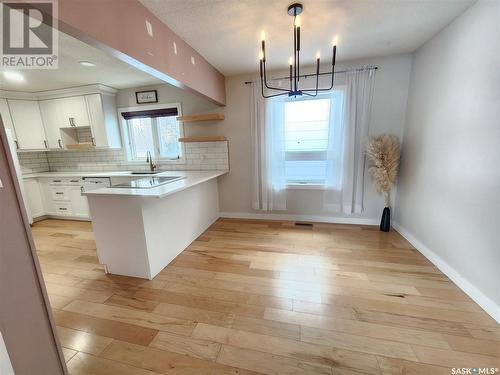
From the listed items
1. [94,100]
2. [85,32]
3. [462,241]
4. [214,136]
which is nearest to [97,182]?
[94,100]

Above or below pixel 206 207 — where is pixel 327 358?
below

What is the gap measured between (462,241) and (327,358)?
64.2 inches

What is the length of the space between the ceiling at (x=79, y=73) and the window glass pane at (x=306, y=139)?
222 centimetres

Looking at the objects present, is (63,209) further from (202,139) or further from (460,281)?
(460,281)

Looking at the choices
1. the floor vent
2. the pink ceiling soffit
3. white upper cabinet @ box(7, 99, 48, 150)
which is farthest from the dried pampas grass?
white upper cabinet @ box(7, 99, 48, 150)

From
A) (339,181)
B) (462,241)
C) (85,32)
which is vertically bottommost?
(462,241)

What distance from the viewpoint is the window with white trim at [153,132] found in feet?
11.8

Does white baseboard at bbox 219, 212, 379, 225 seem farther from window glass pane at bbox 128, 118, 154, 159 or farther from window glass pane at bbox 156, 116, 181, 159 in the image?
window glass pane at bbox 128, 118, 154, 159

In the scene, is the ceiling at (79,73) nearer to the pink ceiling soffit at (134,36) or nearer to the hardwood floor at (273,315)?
the pink ceiling soffit at (134,36)

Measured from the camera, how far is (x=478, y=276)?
1667 millimetres

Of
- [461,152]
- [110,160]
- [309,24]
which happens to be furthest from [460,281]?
[110,160]

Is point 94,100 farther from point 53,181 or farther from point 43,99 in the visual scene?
point 53,181

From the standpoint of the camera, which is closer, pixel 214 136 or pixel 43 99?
pixel 214 136

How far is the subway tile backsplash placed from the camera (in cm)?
353
